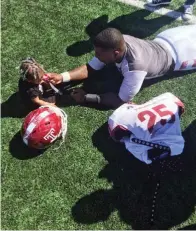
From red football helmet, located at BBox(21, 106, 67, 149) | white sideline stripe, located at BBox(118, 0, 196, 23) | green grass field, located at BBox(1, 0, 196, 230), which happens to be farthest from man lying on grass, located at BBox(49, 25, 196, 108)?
white sideline stripe, located at BBox(118, 0, 196, 23)

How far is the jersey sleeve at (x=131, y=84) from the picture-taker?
22.6 ft

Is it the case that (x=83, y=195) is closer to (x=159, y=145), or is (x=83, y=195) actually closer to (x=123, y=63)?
(x=159, y=145)

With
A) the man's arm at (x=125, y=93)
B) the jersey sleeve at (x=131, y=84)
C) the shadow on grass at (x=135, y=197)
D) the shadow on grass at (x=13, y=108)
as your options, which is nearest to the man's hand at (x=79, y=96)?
the man's arm at (x=125, y=93)

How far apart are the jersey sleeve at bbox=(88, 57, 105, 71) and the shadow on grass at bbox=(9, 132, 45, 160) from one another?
1870 mm

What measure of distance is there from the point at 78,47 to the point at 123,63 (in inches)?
65.3

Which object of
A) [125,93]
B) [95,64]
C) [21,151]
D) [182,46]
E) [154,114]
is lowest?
[21,151]

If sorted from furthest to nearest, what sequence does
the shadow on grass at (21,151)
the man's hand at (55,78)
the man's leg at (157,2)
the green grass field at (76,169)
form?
the man's leg at (157,2) < the man's hand at (55,78) < the shadow on grass at (21,151) < the green grass field at (76,169)

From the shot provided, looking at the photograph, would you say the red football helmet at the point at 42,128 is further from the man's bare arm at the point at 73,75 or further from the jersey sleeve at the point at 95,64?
the jersey sleeve at the point at 95,64

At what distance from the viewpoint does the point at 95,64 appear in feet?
25.1

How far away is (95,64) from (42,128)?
1725 mm

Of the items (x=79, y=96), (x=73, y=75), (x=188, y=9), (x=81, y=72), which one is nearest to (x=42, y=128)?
(x=79, y=96)

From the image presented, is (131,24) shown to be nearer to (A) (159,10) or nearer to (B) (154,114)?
(A) (159,10)

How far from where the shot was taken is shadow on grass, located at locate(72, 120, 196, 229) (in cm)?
653

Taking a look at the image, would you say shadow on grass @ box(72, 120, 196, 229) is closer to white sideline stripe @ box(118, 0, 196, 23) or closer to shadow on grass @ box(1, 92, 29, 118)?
shadow on grass @ box(1, 92, 29, 118)
